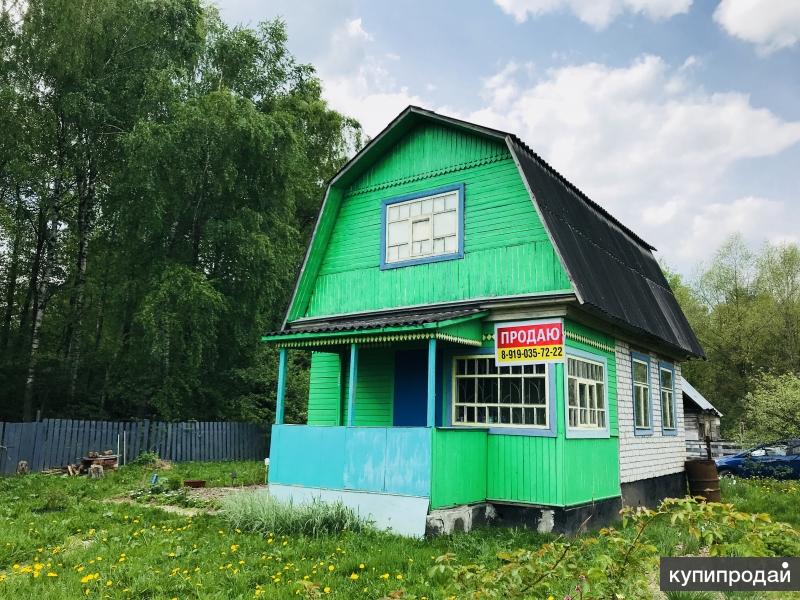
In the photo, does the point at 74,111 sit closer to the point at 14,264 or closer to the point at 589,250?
the point at 14,264

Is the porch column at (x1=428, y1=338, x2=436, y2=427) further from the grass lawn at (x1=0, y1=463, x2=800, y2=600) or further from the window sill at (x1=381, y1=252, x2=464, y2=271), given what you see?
the window sill at (x1=381, y1=252, x2=464, y2=271)

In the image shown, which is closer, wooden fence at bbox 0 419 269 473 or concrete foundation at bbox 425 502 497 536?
concrete foundation at bbox 425 502 497 536

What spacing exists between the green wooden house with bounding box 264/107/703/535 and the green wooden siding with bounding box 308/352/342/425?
33 millimetres

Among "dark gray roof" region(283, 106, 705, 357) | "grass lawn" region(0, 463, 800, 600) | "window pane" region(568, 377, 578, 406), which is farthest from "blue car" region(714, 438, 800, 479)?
"grass lawn" region(0, 463, 800, 600)

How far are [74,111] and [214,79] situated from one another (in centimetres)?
699

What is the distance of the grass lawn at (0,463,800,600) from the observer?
582 cm

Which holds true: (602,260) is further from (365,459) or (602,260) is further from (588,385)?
(365,459)

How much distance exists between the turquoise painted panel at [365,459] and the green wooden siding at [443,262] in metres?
2.74

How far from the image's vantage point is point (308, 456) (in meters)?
9.70

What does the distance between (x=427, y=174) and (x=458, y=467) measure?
531 centimetres

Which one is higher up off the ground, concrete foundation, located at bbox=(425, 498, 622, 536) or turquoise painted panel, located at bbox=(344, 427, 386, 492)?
turquoise painted panel, located at bbox=(344, 427, 386, 492)

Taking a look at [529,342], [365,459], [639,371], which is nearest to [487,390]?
[529,342]

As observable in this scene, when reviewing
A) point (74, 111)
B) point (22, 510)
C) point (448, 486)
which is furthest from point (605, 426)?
point (74, 111)

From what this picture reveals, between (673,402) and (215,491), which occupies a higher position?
(673,402)
